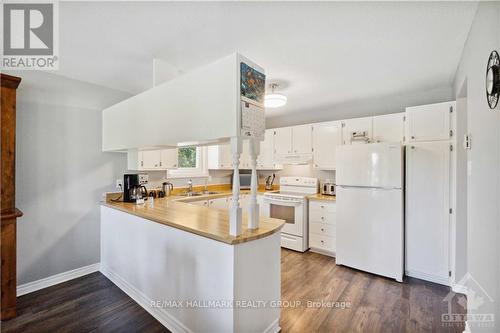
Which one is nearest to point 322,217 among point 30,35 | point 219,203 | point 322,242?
point 322,242

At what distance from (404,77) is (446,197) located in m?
1.48

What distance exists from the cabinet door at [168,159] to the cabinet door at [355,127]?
2.68 m

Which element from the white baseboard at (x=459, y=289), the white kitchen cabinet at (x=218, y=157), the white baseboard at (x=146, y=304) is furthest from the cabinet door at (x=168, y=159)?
the white baseboard at (x=459, y=289)

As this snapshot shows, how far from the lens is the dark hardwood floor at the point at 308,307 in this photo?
1.94 metres

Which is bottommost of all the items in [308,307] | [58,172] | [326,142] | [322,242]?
[308,307]

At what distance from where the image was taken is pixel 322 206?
3.50 metres

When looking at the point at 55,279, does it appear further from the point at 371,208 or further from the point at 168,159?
the point at 371,208

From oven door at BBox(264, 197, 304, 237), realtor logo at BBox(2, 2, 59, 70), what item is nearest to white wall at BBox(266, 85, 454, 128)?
oven door at BBox(264, 197, 304, 237)

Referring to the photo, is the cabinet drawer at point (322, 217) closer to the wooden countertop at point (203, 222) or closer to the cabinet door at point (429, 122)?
the cabinet door at point (429, 122)

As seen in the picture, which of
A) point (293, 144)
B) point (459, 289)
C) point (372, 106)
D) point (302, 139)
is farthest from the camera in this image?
point (293, 144)

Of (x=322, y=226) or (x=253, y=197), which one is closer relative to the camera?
(x=253, y=197)

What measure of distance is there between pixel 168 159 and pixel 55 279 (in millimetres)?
1935

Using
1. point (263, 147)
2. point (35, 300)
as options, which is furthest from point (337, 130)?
point (35, 300)

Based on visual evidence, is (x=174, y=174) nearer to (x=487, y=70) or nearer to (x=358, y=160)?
(x=358, y=160)
